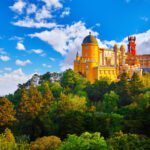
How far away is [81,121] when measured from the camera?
123 ft

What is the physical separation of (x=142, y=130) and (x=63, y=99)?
1059 cm

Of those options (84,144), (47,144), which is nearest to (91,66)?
(47,144)

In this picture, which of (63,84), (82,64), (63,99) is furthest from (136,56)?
(63,99)

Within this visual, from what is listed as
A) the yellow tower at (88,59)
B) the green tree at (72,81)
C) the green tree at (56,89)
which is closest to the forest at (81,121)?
the green tree at (56,89)

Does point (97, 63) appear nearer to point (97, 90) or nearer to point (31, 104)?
point (97, 90)

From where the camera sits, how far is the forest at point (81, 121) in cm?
2794

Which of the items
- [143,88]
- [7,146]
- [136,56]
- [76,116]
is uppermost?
[136,56]

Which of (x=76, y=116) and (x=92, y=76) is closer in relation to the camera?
(x=76, y=116)

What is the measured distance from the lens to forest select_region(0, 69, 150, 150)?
91.7 ft

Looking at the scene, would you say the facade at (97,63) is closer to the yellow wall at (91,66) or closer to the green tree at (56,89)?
the yellow wall at (91,66)

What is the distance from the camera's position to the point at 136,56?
8025cm

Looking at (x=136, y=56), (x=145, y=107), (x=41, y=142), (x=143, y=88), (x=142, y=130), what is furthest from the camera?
(x=136, y=56)

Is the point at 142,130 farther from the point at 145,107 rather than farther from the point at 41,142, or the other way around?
the point at 41,142

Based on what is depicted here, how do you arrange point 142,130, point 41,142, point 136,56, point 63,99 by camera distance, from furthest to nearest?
point 136,56, point 63,99, point 142,130, point 41,142
